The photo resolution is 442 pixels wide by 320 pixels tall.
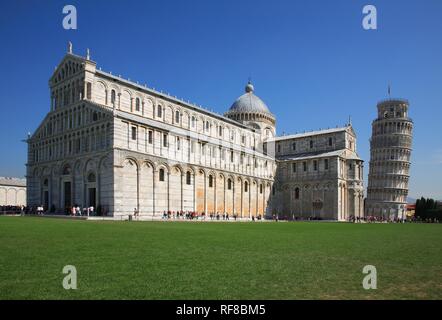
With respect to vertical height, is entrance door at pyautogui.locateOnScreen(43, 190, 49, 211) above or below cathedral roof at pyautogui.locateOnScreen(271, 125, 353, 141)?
below

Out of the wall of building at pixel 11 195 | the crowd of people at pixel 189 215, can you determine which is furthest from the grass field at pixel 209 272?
the wall of building at pixel 11 195

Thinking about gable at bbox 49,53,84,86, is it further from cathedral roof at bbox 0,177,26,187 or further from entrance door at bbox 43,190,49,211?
cathedral roof at bbox 0,177,26,187

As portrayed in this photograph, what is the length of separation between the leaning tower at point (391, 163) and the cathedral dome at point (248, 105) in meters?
31.3

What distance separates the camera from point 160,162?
43.7 meters

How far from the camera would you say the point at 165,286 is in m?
7.05

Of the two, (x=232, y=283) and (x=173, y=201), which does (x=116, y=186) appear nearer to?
(x=173, y=201)

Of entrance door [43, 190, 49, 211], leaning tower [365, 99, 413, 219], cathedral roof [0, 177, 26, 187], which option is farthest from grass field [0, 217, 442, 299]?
leaning tower [365, 99, 413, 219]

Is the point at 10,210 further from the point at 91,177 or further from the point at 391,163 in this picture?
the point at 391,163

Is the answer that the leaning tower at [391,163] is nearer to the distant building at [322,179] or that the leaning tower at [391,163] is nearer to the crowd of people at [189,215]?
the distant building at [322,179]

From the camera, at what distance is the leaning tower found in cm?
8781

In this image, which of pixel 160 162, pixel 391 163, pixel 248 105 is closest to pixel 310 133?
pixel 248 105

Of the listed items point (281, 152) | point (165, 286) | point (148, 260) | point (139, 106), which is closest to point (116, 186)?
point (139, 106)

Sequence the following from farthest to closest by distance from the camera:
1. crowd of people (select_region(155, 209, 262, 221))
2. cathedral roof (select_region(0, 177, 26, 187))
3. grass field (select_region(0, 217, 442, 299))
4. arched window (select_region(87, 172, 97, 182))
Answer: cathedral roof (select_region(0, 177, 26, 187)), crowd of people (select_region(155, 209, 262, 221)), arched window (select_region(87, 172, 97, 182)), grass field (select_region(0, 217, 442, 299))

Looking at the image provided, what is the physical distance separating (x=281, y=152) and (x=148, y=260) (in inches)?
2599
